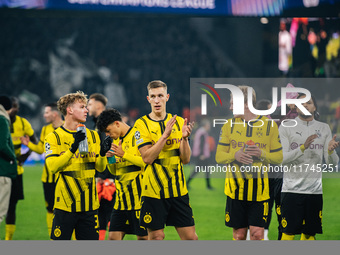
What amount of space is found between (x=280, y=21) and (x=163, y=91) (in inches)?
413

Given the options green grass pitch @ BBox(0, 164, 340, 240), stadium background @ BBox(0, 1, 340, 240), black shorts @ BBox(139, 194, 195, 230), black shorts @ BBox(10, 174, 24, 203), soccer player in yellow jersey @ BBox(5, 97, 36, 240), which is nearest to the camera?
black shorts @ BBox(139, 194, 195, 230)

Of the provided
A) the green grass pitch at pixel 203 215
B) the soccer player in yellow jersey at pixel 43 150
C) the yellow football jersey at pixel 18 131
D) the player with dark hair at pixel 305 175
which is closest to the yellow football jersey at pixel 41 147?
the soccer player in yellow jersey at pixel 43 150

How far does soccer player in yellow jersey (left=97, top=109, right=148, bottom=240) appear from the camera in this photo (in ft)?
17.9

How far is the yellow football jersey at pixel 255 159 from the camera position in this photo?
5277 millimetres

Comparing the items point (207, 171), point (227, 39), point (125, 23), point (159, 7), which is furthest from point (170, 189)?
point (125, 23)

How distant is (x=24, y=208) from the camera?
9.91m

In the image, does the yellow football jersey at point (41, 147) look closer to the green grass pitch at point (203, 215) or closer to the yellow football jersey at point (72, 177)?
the green grass pitch at point (203, 215)

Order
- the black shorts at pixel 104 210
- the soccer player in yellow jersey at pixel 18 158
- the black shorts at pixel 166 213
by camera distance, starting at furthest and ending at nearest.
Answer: the soccer player in yellow jersey at pixel 18 158 < the black shorts at pixel 104 210 < the black shorts at pixel 166 213

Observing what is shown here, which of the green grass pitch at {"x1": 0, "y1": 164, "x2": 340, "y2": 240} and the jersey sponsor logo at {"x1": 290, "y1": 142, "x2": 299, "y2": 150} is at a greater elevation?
the jersey sponsor logo at {"x1": 290, "y1": 142, "x2": 299, "y2": 150}

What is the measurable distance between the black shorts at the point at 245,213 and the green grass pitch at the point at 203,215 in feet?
5.93

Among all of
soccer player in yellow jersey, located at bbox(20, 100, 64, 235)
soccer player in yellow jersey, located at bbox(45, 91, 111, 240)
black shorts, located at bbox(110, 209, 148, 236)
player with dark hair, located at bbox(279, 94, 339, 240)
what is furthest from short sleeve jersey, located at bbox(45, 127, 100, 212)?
soccer player in yellow jersey, located at bbox(20, 100, 64, 235)

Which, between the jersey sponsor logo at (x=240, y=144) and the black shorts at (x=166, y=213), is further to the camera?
the jersey sponsor logo at (x=240, y=144)

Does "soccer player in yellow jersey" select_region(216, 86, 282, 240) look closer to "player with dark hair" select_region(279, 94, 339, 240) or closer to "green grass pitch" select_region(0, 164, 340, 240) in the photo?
"player with dark hair" select_region(279, 94, 339, 240)

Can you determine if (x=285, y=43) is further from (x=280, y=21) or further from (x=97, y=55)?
(x=97, y=55)
